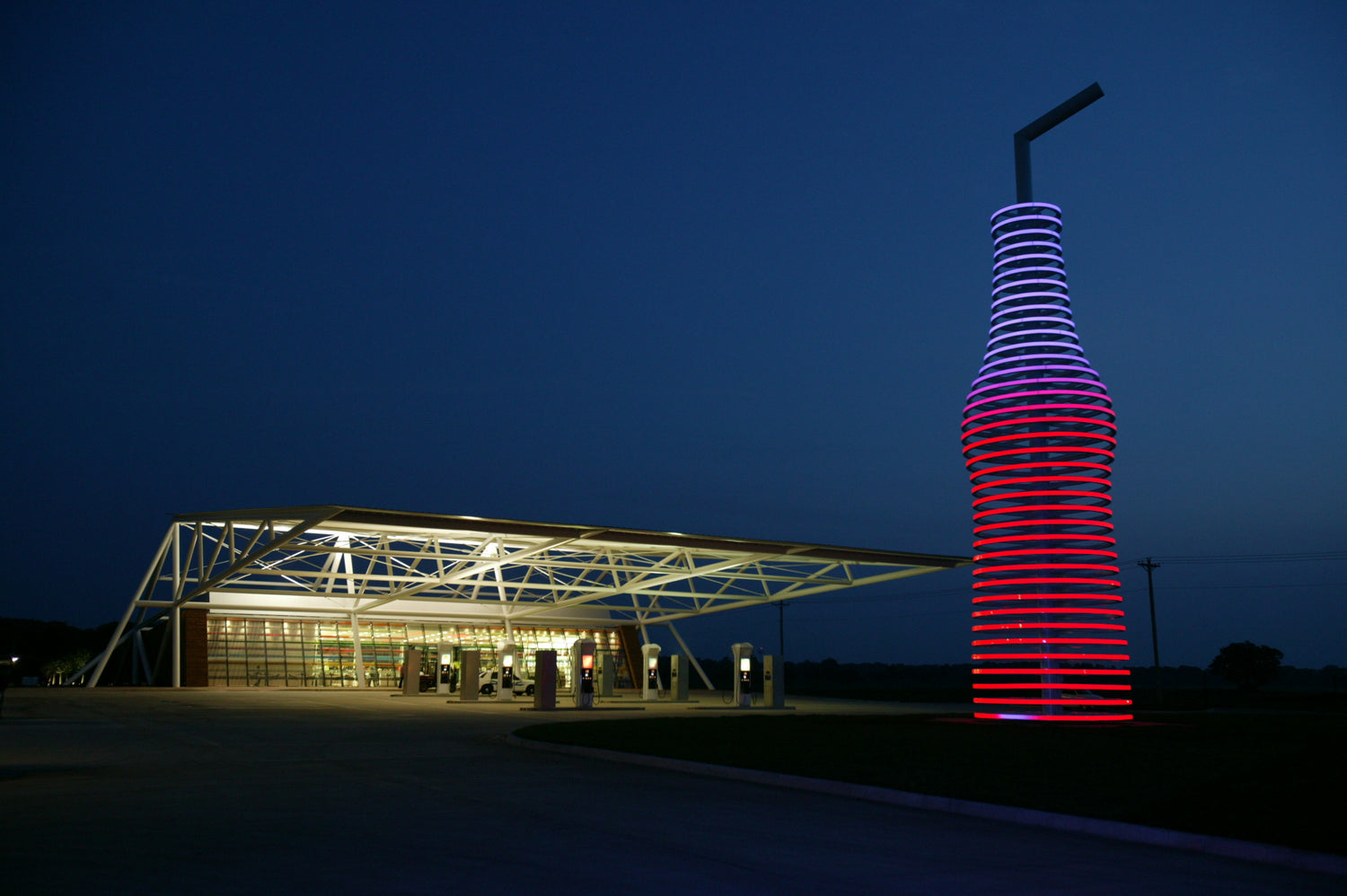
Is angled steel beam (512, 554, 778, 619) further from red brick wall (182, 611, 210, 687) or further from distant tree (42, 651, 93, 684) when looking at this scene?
distant tree (42, 651, 93, 684)

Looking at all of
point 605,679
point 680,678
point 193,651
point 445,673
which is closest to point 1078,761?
point 680,678

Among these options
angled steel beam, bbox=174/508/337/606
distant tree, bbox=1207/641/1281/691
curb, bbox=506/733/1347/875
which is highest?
angled steel beam, bbox=174/508/337/606

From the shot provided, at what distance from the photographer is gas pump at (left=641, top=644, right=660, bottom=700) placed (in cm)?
4859

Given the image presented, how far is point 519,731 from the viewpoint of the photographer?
21000mm

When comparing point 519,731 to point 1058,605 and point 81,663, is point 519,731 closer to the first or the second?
point 1058,605

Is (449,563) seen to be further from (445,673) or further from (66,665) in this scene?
(66,665)

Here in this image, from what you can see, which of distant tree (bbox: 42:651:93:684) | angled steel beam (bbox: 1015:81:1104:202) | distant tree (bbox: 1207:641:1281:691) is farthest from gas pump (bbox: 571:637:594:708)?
distant tree (bbox: 1207:641:1281:691)

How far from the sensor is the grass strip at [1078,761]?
1029 centimetres

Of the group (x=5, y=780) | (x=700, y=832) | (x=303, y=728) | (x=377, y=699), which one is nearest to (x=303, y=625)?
(x=377, y=699)

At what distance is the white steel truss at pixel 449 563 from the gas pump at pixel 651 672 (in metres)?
2.58

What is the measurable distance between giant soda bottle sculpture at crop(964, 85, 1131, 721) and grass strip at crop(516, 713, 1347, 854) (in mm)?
2003

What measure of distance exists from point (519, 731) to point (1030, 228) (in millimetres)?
17787

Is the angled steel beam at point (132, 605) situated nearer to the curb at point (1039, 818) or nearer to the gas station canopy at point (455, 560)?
the gas station canopy at point (455, 560)

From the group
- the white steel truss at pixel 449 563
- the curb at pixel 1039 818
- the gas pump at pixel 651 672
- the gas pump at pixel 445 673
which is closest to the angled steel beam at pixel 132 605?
the white steel truss at pixel 449 563
